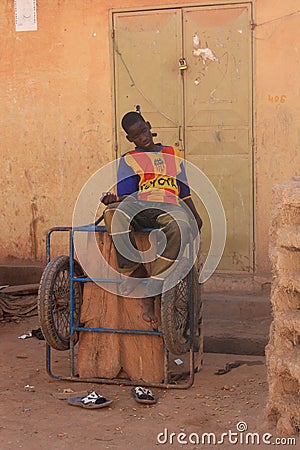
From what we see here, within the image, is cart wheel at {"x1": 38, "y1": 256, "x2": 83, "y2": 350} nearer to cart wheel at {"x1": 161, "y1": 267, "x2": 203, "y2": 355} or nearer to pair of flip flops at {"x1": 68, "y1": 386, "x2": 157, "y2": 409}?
pair of flip flops at {"x1": 68, "y1": 386, "x2": 157, "y2": 409}

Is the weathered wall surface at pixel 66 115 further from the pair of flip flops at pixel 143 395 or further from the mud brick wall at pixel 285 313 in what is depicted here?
the mud brick wall at pixel 285 313

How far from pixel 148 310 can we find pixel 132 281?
0.22m

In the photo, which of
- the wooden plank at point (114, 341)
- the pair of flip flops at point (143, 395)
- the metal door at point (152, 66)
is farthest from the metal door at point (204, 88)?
the pair of flip flops at point (143, 395)

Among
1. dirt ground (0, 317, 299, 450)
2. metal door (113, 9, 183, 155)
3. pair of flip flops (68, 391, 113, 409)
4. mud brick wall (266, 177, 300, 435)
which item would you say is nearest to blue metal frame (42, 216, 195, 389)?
dirt ground (0, 317, 299, 450)

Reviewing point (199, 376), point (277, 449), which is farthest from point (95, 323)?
point (277, 449)

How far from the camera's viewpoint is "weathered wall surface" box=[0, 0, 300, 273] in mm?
6715

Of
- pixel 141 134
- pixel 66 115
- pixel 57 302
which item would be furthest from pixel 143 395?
pixel 66 115

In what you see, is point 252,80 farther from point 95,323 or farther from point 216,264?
point 95,323

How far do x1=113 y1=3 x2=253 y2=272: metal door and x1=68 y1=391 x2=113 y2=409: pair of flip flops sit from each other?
2.57 m

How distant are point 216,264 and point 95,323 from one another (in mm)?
2040

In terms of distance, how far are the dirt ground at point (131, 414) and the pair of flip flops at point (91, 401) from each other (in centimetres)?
3

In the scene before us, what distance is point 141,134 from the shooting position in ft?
16.7

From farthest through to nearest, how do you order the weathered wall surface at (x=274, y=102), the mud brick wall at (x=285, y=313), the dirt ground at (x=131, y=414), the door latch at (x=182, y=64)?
1. the door latch at (x=182, y=64)
2. the weathered wall surface at (x=274, y=102)
3. the dirt ground at (x=131, y=414)
4. the mud brick wall at (x=285, y=313)

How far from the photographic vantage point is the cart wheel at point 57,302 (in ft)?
16.1
